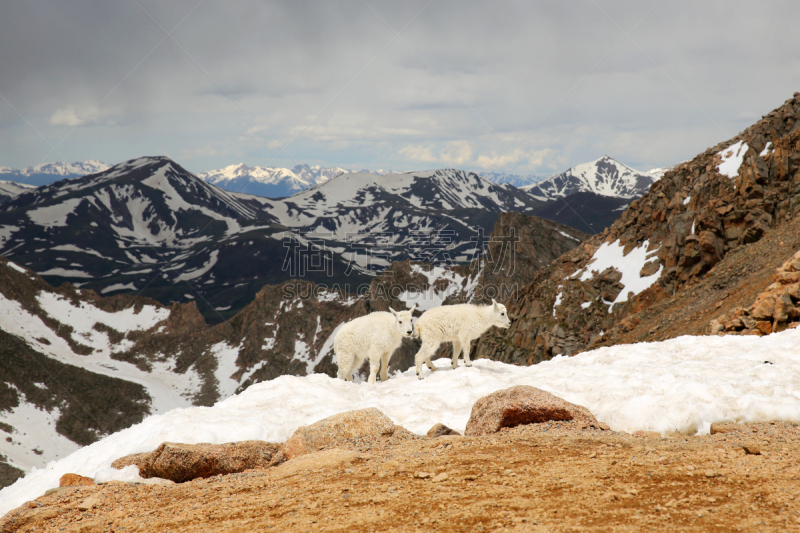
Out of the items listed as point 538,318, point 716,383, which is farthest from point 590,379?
point 538,318

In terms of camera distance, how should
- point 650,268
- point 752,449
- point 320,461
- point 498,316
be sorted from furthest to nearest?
point 650,268, point 498,316, point 320,461, point 752,449

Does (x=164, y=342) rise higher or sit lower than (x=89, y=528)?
lower

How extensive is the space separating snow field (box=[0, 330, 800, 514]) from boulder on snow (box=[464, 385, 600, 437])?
97cm

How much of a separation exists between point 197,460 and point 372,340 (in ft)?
27.8

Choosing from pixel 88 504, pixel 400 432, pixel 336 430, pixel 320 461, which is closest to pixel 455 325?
pixel 400 432

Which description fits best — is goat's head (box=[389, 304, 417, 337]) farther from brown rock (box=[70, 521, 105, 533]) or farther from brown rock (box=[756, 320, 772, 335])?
brown rock (box=[756, 320, 772, 335])

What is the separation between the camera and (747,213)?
33.0 metres

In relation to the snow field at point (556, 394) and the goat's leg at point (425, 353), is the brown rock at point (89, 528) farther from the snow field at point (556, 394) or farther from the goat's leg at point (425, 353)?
the goat's leg at point (425, 353)

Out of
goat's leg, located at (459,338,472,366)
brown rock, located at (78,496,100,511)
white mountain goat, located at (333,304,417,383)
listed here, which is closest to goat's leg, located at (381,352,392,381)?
white mountain goat, located at (333,304,417,383)

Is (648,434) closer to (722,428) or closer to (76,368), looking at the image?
(722,428)

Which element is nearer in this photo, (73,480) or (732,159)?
(73,480)

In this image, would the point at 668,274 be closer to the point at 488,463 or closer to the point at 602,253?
the point at 602,253

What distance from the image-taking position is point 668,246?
3778 centimetres

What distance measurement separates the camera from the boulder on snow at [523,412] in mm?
9195
